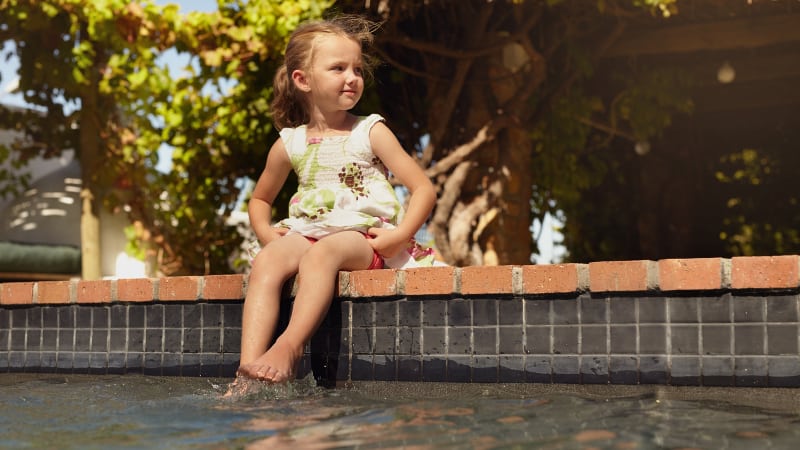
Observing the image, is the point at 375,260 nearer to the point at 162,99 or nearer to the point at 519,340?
the point at 519,340

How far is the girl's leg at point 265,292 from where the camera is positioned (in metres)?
3.29

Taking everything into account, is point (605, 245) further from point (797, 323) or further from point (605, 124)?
point (797, 323)

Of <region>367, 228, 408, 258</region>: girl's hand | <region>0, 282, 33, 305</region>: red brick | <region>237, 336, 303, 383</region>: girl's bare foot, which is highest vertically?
<region>367, 228, 408, 258</region>: girl's hand

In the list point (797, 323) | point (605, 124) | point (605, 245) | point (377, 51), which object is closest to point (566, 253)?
point (605, 245)

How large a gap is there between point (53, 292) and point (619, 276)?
258cm

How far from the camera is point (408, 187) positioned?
3.76m

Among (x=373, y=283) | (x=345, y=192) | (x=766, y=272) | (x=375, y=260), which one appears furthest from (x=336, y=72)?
(x=766, y=272)

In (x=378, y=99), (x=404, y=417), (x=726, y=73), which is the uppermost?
(x=726, y=73)

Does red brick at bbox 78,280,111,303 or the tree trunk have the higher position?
the tree trunk

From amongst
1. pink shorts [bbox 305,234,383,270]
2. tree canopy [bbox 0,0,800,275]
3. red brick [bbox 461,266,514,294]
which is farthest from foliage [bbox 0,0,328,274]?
red brick [bbox 461,266,514,294]

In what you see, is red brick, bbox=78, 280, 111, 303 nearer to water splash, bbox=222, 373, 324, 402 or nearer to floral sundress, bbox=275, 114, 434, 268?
floral sundress, bbox=275, 114, 434, 268

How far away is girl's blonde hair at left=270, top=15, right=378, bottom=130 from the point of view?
3.91 metres

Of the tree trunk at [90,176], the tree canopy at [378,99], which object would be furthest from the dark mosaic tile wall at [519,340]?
the tree trunk at [90,176]

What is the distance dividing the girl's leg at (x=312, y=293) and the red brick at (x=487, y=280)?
1.55 feet
